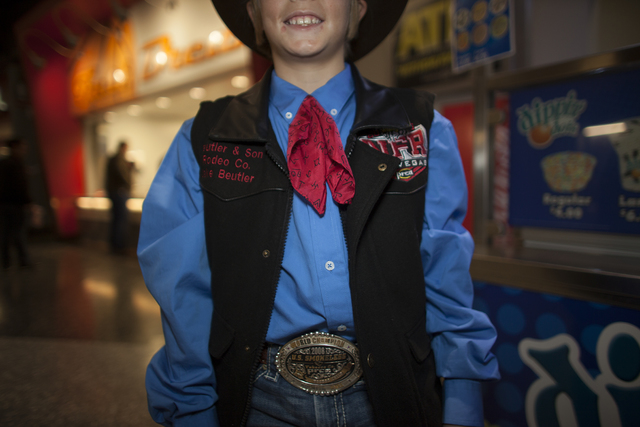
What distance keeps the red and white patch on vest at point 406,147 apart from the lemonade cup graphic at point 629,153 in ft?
2.80

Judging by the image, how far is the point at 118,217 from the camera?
6273 millimetres

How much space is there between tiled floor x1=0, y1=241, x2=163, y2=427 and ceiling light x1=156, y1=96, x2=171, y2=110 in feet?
10.2

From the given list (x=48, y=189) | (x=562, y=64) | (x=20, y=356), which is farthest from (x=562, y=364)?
(x=48, y=189)

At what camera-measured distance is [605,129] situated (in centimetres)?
139

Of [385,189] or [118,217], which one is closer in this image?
[385,189]

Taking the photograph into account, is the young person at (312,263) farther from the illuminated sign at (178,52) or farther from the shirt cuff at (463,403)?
the illuminated sign at (178,52)

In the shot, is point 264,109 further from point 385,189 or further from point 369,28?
point 369,28

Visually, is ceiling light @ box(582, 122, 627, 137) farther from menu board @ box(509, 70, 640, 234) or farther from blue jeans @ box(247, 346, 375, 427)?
blue jeans @ box(247, 346, 375, 427)

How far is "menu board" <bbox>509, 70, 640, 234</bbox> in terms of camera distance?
1332 millimetres

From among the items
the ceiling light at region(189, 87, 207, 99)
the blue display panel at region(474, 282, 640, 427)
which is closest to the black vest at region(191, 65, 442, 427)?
the blue display panel at region(474, 282, 640, 427)

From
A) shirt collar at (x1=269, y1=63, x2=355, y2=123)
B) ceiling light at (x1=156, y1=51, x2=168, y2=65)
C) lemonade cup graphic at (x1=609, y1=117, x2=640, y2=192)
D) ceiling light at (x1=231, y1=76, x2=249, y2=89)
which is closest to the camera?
shirt collar at (x1=269, y1=63, x2=355, y2=123)

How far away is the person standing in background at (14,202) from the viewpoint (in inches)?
201

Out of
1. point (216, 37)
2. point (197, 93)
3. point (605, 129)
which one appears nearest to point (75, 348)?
point (605, 129)

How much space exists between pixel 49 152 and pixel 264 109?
9439mm
